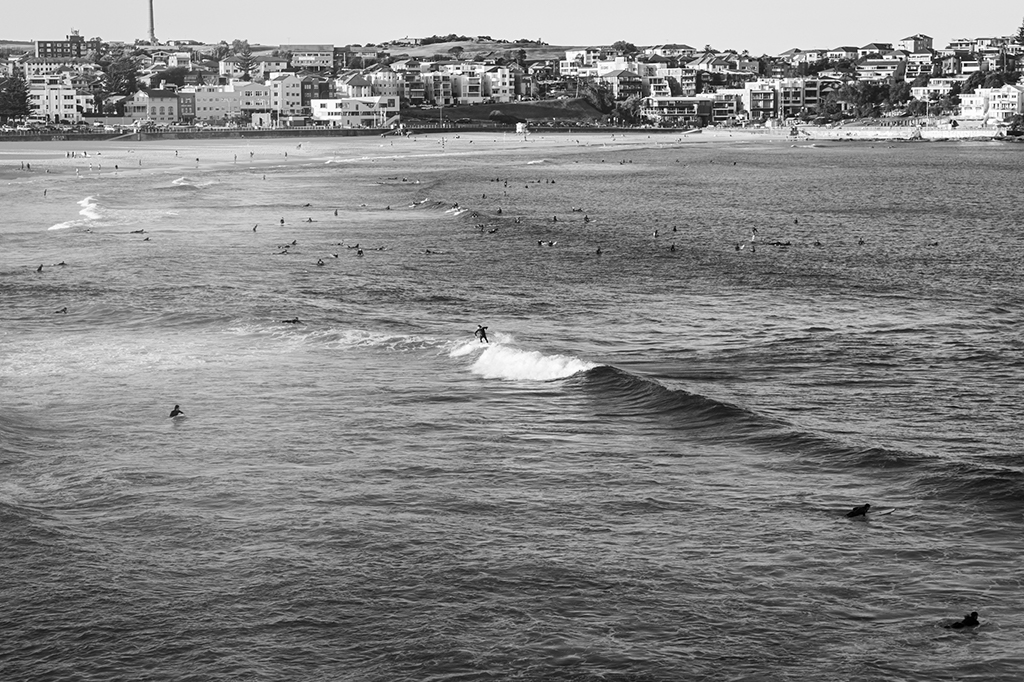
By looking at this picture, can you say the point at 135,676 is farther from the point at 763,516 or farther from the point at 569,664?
the point at 763,516

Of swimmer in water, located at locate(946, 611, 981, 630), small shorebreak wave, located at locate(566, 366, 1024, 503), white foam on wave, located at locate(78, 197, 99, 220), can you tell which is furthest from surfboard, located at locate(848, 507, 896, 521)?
white foam on wave, located at locate(78, 197, 99, 220)

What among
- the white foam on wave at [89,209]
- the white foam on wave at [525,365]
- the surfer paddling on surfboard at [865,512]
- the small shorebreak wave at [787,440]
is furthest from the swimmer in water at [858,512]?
the white foam on wave at [89,209]

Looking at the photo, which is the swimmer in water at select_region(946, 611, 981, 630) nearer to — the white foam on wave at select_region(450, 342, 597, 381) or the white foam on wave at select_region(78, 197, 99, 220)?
the white foam on wave at select_region(450, 342, 597, 381)

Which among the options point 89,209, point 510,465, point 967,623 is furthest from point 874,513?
point 89,209

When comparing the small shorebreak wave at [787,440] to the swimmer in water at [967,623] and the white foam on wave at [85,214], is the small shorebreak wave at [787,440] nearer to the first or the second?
the swimmer in water at [967,623]

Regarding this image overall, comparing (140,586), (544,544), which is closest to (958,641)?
(544,544)

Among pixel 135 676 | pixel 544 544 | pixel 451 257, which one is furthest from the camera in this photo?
pixel 451 257

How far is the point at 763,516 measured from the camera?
65.7 ft

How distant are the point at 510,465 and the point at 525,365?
7513 millimetres

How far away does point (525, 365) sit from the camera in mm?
29922

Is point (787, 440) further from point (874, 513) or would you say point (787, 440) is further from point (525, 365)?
point (525, 365)

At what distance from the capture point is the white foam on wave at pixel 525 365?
29359mm

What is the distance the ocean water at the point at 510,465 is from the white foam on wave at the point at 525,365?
11 cm

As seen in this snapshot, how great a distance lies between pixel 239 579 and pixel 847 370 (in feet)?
55.2
